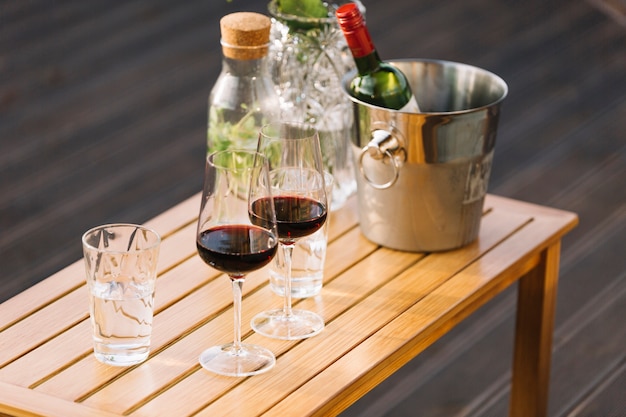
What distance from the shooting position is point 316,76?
1.83 metres

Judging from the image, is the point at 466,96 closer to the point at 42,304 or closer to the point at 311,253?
the point at 311,253

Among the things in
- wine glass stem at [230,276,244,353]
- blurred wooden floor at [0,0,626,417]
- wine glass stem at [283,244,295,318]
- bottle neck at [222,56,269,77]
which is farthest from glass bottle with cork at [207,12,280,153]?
blurred wooden floor at [0,0,626,417]

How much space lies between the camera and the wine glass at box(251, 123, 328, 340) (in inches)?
55.7

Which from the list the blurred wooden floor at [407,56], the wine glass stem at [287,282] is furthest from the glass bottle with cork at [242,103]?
the blurred wooden floor at [407,56]

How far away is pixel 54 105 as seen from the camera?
348 cm

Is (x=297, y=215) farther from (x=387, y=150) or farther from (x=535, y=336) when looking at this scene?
(x=535, y=336)

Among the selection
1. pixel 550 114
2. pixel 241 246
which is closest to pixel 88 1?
pixel 550 114

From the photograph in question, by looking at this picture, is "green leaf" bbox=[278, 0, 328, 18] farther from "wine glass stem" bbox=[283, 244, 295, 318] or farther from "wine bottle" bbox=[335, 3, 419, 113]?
"wine glass stem" bbox=[283, 244, 295, 318]

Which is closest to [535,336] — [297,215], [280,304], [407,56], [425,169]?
[425,169]

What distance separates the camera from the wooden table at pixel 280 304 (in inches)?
52.2

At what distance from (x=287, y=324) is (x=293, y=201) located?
0.18 metres

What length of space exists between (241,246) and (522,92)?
8.58ft

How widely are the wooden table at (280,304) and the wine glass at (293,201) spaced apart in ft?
0.08

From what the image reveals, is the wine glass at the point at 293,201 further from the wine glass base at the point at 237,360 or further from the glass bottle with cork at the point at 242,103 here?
the glass bottle with cork at the point at 242,103
